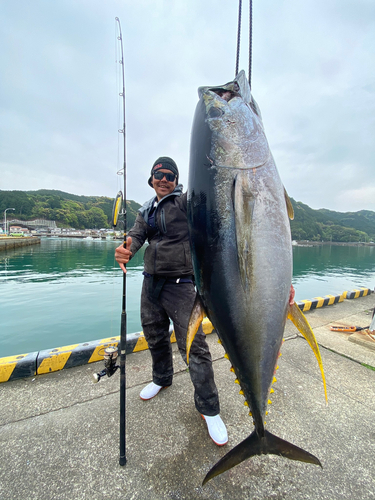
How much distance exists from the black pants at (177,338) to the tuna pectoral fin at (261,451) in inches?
23.7

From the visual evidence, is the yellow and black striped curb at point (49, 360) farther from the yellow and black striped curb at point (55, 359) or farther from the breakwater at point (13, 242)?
the breakwater at point (13, 242)

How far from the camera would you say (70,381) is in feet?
8.98

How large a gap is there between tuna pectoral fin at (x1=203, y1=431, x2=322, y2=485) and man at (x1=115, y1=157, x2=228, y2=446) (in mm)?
500

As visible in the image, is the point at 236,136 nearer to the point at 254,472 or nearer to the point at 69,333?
the point at 254,472

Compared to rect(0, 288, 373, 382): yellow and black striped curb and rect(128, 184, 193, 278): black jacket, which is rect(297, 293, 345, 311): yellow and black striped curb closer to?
rect(0, 288, 373, 382): yellow and black striped curb

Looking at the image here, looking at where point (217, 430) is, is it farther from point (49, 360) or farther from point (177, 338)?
point (49, 360)

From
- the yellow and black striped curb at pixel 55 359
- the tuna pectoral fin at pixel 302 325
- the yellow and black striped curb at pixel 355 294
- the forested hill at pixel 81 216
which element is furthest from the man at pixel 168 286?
the forested hill at pixel 81 216

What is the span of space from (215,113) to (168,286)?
4.92ft

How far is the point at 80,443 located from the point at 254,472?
4.44ft

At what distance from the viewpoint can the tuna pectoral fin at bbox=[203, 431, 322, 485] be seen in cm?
143

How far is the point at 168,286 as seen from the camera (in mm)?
2297

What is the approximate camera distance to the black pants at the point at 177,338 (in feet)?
6.77

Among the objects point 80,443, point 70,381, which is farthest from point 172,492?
point 70,381

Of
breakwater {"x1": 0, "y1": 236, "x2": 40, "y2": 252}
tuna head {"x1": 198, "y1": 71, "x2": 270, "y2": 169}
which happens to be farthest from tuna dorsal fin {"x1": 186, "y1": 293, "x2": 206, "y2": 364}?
breakwater {"x1": 0, "y1": 236, "x2": 40, "y2": 252}
